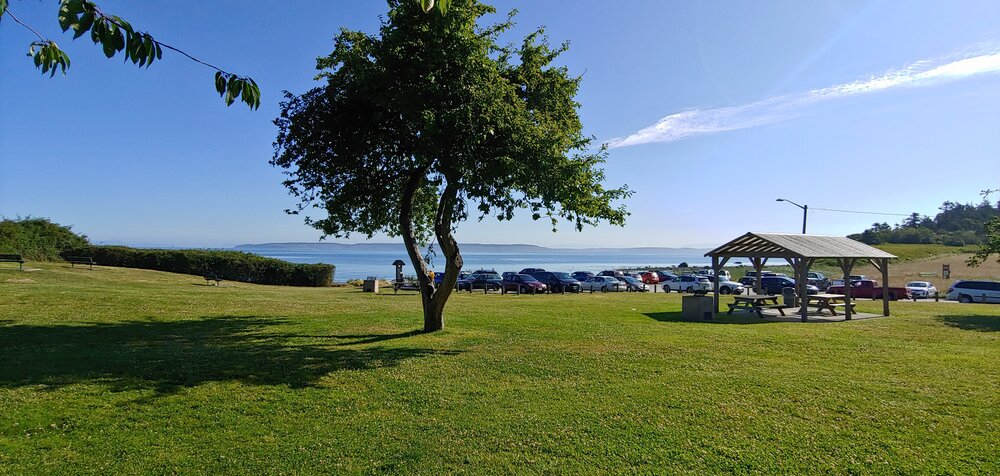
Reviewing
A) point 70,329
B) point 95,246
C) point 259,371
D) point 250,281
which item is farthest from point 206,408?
point 95,246

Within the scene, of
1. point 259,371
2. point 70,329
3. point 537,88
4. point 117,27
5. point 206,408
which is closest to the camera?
point 117,27

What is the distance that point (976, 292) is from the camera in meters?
32.8

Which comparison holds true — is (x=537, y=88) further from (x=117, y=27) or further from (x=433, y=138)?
(x=117, y=27)

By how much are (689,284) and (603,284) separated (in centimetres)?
660

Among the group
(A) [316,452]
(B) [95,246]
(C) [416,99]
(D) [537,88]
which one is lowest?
(A) [316,452]

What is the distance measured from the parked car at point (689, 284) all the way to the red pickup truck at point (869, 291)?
806cm

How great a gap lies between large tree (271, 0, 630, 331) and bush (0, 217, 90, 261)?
90.6 feet

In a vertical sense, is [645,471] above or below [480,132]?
below

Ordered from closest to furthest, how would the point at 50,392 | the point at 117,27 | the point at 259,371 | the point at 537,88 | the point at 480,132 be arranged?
1. the point at 117,27
2. the point at 50,392
3. the point at 259,371
4. the point at 480,132
5. the point at 537,88

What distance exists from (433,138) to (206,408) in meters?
6.82

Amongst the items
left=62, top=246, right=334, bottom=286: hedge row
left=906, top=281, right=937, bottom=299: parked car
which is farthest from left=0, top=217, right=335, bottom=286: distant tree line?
left=906, top=281, right=937, bottom=299: parked car

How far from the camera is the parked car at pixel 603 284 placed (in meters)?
41.8

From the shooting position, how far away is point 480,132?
37.6ft

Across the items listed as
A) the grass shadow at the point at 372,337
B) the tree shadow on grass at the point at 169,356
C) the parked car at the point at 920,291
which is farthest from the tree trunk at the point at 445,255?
the parked car at the point at 920,291
